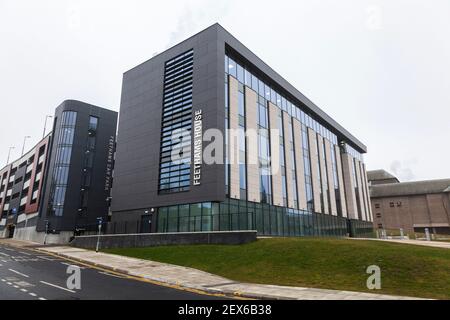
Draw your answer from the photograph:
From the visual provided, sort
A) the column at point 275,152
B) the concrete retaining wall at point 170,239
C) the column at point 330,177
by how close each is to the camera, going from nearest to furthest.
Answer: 1. the concrete retaining wall at point 170,239
2. the column at point 275,152
3. the column at point 330,177

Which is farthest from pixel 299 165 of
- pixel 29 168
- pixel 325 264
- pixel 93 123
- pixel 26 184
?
pixel 26 184

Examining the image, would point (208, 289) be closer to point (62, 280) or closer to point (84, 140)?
point (62, 280)

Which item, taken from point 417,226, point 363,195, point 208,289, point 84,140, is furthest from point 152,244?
point 417,226

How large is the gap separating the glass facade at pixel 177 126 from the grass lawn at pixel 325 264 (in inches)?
474

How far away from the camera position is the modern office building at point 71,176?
183ft

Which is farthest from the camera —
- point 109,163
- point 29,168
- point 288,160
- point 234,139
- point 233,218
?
point 29,168

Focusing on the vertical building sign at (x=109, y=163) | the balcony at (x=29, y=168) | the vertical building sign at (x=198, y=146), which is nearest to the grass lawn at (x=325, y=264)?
the vertical building sign at (x=198, y=146)

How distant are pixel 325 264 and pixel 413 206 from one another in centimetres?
8794

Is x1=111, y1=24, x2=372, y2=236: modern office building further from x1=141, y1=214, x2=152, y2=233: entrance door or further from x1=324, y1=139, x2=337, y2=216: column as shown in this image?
x1=324, y1=139, x2=337, y2=216: column

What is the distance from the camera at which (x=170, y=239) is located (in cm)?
3084

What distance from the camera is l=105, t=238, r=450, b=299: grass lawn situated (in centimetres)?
1381

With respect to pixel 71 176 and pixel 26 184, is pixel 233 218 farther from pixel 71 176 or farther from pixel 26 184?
pixel 26 184

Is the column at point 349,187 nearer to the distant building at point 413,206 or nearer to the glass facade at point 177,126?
the distant building at point 413,206

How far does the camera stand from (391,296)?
11648 mm
